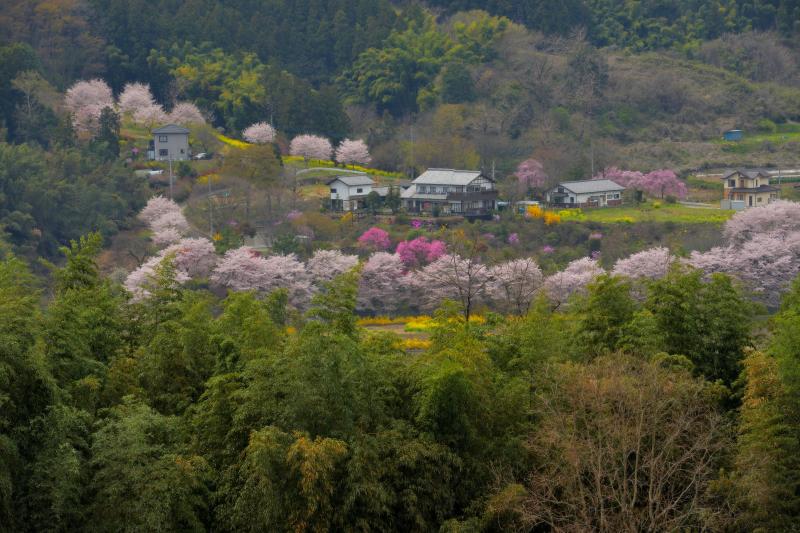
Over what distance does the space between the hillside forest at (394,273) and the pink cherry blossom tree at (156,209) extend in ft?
0.33

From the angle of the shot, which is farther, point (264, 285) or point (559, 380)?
point (264, 285)

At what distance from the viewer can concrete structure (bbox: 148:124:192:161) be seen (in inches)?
1531

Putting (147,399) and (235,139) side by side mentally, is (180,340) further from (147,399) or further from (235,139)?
(235,139)

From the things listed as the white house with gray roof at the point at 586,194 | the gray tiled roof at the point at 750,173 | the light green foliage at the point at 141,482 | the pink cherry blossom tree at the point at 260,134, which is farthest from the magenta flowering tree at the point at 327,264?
the light green foliage at the point at 141,482

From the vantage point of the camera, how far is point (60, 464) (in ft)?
33.7

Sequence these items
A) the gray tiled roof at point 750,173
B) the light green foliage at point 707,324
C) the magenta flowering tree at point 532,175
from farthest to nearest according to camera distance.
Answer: the magenta flowering tree at point 532,175 < the gray tiled roof at point 750,173 < the light green foliage at point 707,324

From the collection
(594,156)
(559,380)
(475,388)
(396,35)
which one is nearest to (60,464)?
(475,388)

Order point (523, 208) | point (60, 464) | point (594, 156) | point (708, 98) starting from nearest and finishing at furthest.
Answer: point (60, 464), point (523, 208), point (594, 156), point (708, 98)

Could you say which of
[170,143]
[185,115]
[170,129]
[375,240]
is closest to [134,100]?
[185,115]

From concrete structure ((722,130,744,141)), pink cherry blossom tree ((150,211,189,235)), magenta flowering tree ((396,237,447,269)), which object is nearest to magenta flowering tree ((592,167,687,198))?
concrete structure ((722,130,744,141))

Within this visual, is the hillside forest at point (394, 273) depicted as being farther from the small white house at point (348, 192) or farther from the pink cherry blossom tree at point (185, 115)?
the small white house at point (348, 192)

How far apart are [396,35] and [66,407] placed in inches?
1530

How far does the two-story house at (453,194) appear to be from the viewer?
34781 mm

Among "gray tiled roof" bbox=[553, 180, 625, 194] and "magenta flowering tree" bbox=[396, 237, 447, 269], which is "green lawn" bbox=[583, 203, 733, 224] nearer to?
"gray tiled roof" bbox=[553, 180, 625, 194]
